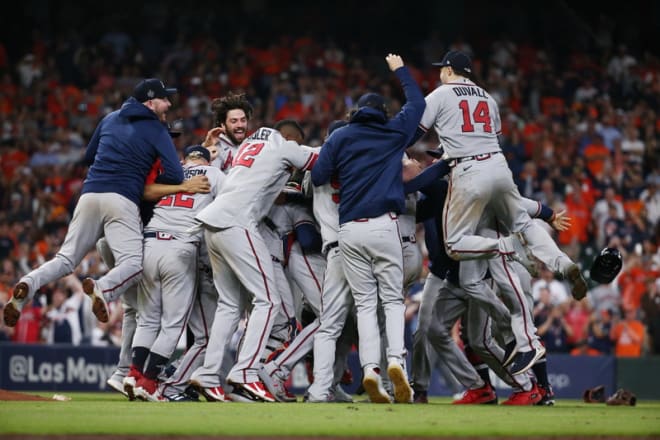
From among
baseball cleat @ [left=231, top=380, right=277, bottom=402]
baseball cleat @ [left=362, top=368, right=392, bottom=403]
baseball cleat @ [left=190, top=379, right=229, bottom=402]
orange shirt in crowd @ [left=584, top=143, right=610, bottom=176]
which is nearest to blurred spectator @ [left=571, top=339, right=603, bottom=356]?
orange shirt in crowd @ [left=584, top=143, right=610, bottom=176]

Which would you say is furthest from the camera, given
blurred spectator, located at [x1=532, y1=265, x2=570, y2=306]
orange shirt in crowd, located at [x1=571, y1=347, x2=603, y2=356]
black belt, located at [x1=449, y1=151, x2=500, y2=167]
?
blurred spectator, located at [x1=532, y1=265, x2=570, y2=306]

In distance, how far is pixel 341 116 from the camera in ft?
73.5

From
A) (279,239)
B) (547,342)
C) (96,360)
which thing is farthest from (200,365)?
(547,342)

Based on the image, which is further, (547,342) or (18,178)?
(18,178)

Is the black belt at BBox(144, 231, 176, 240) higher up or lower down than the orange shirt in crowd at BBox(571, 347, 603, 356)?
higher up

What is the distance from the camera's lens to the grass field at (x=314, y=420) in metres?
6.80

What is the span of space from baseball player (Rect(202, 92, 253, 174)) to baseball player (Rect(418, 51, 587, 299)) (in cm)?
188

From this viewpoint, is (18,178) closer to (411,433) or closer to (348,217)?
(348,217)

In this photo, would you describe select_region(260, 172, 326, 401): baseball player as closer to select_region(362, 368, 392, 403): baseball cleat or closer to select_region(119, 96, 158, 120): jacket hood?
select_region(362, 368, 392, 403): baseball cleat

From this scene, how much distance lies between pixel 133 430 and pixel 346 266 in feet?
10.4

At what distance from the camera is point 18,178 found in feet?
68.4

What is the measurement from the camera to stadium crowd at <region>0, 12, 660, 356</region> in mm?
17219

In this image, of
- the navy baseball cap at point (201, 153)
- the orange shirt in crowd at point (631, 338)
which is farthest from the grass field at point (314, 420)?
the orange shirt in crowd at point (631, 338)

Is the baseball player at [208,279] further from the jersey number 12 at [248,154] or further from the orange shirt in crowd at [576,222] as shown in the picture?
the orange shirt in crowd at [576,222]
